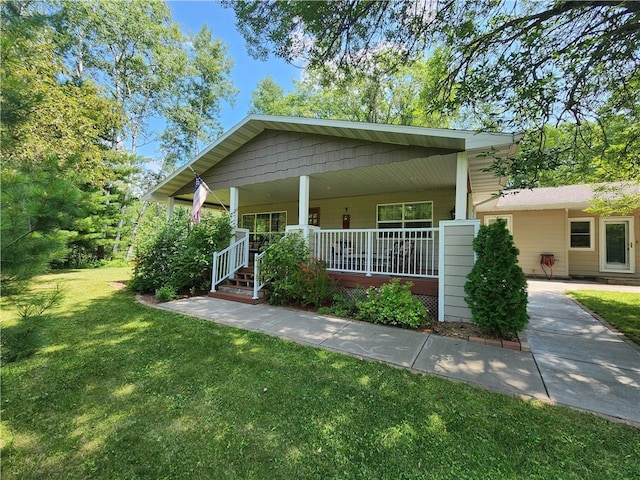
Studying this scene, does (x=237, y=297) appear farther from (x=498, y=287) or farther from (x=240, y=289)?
(x=498, y=287)

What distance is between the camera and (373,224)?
933cm

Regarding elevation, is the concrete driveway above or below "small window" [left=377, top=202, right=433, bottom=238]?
below

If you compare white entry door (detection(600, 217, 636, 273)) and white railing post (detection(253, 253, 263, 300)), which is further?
white entry door (detection(600, 217, 636, 273))

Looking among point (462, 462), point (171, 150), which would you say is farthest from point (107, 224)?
point (462, 462)

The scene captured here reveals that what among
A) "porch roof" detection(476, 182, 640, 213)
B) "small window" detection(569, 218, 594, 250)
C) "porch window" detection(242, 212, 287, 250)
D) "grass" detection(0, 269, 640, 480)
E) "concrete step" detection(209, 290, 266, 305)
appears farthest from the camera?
"porch window" detection(242, 212, 287, 250)

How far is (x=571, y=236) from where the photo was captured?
1136 centimetres

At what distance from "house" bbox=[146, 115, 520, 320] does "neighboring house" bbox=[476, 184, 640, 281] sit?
178 inches

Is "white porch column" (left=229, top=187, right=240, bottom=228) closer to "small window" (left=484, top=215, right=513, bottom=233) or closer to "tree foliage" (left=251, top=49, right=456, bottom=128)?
"tree foliage" (left=251, top=49, right=456, bottom=128)

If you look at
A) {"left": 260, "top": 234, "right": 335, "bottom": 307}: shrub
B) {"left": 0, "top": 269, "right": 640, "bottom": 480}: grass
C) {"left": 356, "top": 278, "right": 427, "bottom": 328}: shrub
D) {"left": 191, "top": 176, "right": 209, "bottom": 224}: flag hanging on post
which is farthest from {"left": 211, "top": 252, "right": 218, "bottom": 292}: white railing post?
{"left": 356, "top": 278, "right": 427, "bottom": 328}: shrub

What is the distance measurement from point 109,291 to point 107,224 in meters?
8.88

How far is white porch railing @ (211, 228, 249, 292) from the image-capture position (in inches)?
289

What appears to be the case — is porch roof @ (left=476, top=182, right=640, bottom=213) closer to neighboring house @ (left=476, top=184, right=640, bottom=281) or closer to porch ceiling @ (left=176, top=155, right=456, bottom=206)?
neighboring house @ (left=476, top=184, right=640, bottom=281)

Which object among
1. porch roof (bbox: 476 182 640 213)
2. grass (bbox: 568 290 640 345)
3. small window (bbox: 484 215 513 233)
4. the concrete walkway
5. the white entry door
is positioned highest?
porch roof (bbox: 476 182 640 213)

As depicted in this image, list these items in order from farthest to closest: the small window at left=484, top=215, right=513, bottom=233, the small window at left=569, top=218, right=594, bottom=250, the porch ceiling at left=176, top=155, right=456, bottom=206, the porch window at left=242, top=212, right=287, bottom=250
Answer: the small window at left=484, top=215, right=513, bottom=233 < the porch window at left=242, top=212, right=287, bottom=250 < the small window at left=569, top=218, right=594, bottom=250 < the porch ceiling at left=176, top=155, right=456, bottom=206
